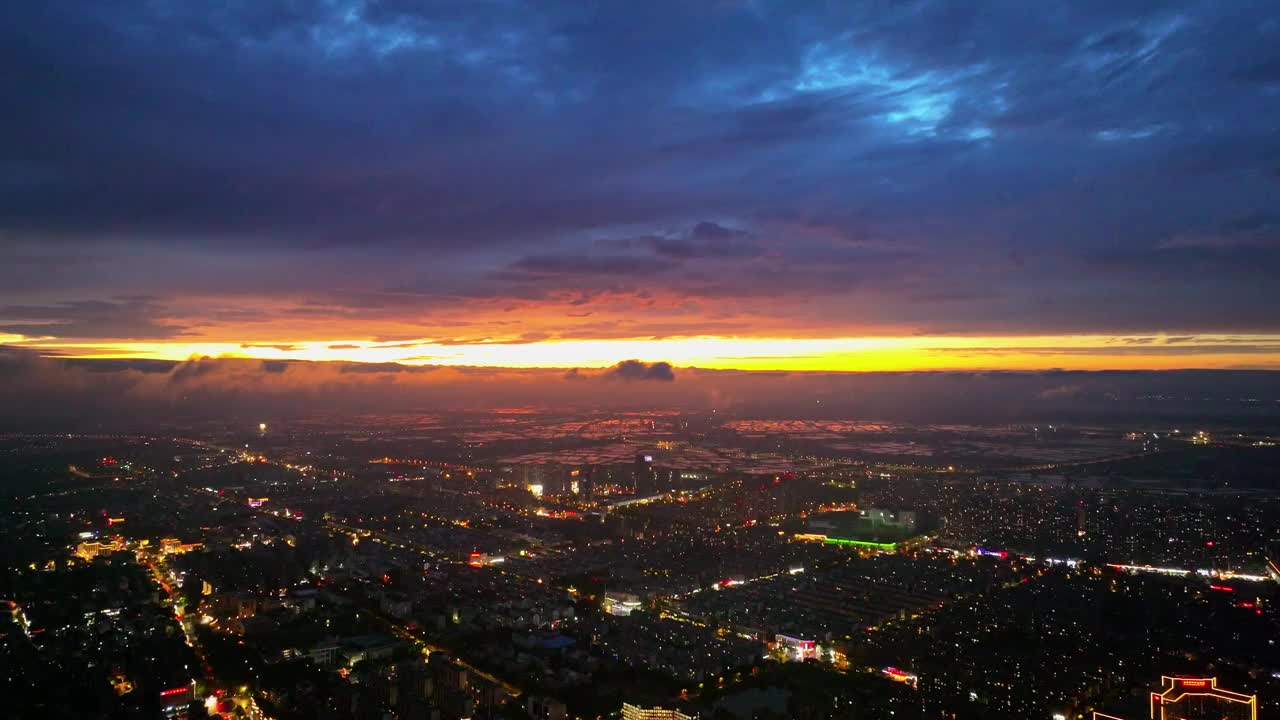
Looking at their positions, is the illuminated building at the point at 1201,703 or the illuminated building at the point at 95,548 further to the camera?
the illuminated building at the point at 95,548

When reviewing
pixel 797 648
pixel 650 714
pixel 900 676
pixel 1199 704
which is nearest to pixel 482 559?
pixel 797 648

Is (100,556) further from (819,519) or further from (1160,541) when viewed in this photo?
(1160,541)

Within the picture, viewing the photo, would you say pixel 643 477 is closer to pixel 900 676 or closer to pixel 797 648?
pixel 797 648

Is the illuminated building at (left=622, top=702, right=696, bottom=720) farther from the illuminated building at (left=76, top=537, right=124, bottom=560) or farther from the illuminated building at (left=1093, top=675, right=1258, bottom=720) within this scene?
the illuminated building at (left=76, top=537, right=124, bottom=560)

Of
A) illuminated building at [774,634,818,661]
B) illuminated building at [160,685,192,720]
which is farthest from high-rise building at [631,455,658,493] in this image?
illuminated building at [160,685,192,720]

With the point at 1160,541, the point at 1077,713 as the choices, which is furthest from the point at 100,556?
the point at 1160,541

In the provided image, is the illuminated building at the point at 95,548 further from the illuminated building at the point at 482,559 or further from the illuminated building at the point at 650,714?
the illuminated building at the point at 650,714

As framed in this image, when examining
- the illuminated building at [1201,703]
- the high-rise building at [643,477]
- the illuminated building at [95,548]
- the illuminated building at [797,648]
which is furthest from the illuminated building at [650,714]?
the high-rise building at [643,477]
